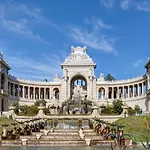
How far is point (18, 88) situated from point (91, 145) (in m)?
73.4

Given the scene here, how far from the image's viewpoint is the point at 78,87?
101 metres

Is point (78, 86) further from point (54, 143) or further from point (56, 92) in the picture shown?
point (54, 143)

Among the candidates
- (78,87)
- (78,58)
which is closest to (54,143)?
(78,87)

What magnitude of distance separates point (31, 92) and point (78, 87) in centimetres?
1496

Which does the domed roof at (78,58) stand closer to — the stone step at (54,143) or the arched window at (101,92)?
the arched window at (101,92)

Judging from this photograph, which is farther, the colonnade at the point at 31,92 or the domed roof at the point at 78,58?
the domed roof at the point at 78,58

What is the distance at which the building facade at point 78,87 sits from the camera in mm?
93562

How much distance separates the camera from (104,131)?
104 ft

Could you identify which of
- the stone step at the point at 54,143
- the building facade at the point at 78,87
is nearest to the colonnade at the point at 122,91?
the building facade at the point at 78,87

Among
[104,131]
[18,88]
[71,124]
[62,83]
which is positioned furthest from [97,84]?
[104,131]

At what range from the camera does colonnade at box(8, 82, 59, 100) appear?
3701 inches

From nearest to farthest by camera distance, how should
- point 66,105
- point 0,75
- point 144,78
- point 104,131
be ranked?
point 104,131, point 66,105, point 0,75, point 144,78

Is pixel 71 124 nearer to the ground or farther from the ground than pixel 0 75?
nearer to the ground

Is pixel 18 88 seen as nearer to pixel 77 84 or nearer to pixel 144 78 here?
pixel 77 84
